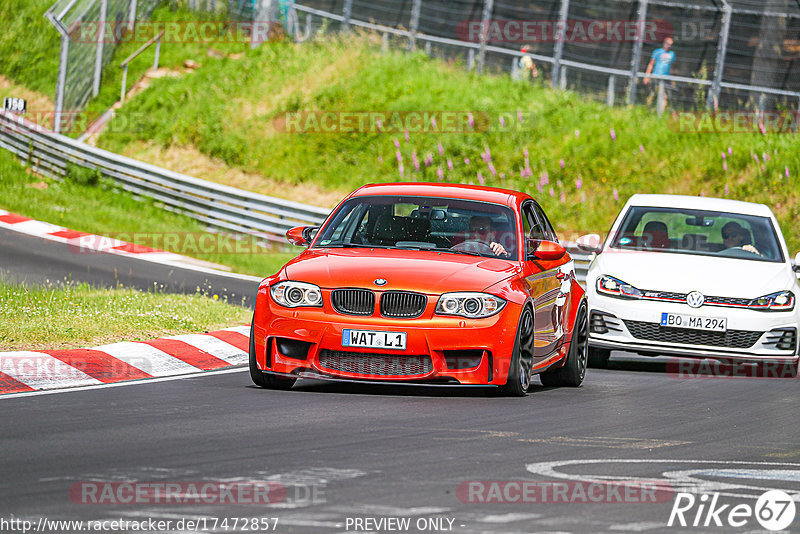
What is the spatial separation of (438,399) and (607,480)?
124 inches

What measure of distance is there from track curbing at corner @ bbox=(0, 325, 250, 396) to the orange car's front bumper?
4.93 ft

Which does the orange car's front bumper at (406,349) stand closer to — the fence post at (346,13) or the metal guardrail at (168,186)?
the metal guardrail at (168,186)

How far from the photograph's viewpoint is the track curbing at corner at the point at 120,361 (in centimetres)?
993

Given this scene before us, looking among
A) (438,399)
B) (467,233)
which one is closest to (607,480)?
(438,399)

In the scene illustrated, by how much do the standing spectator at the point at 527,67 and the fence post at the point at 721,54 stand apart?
3.91 m

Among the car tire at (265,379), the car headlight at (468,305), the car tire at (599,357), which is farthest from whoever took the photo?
the car tire at (599,357)

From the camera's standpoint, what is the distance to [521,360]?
1000cm

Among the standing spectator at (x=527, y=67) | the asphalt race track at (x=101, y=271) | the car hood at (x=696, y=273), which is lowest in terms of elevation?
the asphalt race track at (x=101, y=271)

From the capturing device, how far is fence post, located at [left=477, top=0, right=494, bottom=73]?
2933 centimetres

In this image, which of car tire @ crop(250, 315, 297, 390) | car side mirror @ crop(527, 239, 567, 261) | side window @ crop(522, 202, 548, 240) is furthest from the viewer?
side window @ crop(522, 202, 548, 240)

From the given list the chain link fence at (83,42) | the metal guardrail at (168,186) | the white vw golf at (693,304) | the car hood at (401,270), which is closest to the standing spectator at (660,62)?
the metal guardrail at (168,186)

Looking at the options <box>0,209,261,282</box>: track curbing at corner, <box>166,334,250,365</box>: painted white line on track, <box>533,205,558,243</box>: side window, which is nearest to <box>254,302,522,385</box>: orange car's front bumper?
<box>533,205,558,243</box>: side window

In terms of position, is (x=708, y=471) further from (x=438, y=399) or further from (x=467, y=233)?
(x=467, y=233)

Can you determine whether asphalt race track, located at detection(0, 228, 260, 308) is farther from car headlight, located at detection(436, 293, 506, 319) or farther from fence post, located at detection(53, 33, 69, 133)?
fence post, located at detection(53, 33, 69, 133)
